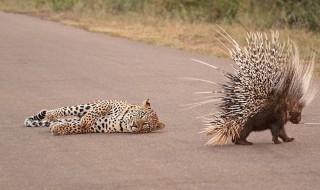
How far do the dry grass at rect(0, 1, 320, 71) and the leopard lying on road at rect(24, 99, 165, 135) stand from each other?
24.0 feet

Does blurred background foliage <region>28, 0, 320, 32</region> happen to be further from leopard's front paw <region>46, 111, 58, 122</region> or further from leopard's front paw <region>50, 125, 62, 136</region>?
leopard's front paw <region>50, 125, 62, 136</region>

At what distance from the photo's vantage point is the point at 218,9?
2916 centimetres

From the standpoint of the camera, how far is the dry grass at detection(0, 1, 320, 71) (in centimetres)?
1988

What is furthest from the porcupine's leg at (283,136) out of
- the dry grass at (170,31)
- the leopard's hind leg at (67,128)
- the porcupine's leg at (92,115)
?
the dry grass at (170,31)

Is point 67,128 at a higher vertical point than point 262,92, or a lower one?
lower

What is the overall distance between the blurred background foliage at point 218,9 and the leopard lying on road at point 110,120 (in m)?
12.6

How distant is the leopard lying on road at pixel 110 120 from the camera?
9.98 meters

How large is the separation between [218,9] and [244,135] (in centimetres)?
2032

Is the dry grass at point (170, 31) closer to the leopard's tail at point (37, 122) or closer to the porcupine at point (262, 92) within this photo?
the leopard's tail at point (37, 122)

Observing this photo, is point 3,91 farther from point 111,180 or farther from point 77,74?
point 111,180

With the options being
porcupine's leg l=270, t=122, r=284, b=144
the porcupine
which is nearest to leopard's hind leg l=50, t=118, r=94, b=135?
the porcupine

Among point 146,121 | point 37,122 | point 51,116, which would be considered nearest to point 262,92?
point 146,121

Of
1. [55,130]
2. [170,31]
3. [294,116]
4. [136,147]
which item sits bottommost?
[136,147]

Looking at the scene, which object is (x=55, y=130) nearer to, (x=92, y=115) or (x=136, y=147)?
(x=92, y=115)
